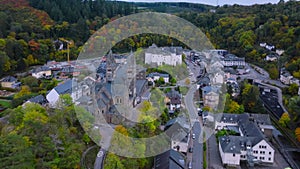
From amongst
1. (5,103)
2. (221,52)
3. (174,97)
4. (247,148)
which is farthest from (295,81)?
(5,103)

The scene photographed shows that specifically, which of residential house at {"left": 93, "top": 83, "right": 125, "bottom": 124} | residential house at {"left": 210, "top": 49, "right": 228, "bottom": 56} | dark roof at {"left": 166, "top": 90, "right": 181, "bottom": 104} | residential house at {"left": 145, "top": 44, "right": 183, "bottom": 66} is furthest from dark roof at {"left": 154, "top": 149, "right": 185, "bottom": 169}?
residential house at {"left": 210, "top": 49, "right": 228, "bottom": 56}

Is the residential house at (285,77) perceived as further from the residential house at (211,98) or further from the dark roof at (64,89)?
the dark roof at (64,89)

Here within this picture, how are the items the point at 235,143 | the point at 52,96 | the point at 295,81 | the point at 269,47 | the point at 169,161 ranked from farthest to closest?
the point at 269,47 < the point at 295,81 < the point at 52,96 < the point at 235,143 < the point at 169,161

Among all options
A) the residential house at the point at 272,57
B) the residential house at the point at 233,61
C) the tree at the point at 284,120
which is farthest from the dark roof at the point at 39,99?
the residential house at the point at 272,57

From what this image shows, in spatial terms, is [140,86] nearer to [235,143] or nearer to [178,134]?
[178,134]

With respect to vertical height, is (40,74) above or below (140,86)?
below

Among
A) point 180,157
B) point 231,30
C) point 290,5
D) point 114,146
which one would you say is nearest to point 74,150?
point 114,146

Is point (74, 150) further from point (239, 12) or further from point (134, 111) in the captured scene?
point (239, 12)

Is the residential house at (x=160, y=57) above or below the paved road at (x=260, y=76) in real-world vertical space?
above
